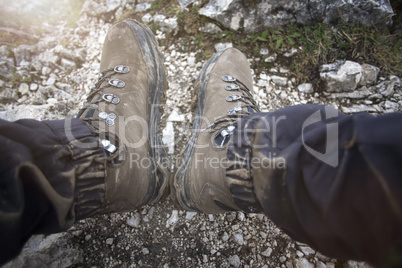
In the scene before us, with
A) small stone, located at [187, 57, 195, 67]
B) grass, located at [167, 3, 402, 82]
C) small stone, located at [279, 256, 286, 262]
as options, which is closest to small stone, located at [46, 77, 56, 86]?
small stone, located at [187, 57, 195, 67]

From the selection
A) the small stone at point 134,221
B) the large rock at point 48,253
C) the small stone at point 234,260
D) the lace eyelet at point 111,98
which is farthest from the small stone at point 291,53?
the large rock at point 48,253

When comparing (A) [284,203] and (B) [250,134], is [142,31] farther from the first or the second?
(A) [284,203]

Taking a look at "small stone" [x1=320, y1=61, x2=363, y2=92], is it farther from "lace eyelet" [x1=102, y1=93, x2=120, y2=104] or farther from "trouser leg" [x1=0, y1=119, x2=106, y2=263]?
"trouser leg" [x1=0, y1=119, x2=106, y2=263]

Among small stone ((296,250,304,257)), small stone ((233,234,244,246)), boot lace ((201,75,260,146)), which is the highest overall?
boot lace ((201,75,260,146))

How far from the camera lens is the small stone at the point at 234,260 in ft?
5.40

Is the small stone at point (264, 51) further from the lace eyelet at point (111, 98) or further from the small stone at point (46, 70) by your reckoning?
the small stone at point (46, 70)

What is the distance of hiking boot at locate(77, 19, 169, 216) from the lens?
1.37 m

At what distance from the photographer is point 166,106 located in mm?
2221

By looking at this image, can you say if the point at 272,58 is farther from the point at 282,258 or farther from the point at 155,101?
the point at 282,258

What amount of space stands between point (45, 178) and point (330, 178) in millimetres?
1124

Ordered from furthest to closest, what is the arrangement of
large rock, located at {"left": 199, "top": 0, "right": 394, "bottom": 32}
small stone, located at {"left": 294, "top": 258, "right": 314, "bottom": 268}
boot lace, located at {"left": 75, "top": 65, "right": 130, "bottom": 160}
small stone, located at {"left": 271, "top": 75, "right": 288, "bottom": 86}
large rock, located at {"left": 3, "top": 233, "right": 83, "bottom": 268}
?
1. small stone, located at {"left": 271, "top": 75, "right": 288, "bottom": 86}
2. large rock, located at {"left": 199, "top": 0, "right": 394, "bottom": 32}
3. small stone, located at {"left": 294, "top": 258, "right": 314, "bottom": 268}
4. large rock, located at {"left": 3, "top": 233, "right": 83, "bottom": 268}
5. boot lace, located at {"left": 75, "top": 65, "right": 130, "bottom": 160}

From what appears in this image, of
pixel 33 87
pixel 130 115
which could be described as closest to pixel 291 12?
pixel 130 115

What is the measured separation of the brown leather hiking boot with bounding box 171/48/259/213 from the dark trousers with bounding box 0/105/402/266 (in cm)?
23

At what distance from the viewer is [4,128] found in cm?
92
